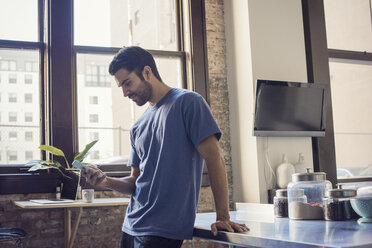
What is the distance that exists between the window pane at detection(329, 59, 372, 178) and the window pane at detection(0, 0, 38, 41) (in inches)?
131

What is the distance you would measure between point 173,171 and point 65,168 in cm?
255

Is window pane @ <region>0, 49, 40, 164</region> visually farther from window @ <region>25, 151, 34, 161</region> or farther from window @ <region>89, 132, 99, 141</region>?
window @ <region>89, 132, 99, 141</region>

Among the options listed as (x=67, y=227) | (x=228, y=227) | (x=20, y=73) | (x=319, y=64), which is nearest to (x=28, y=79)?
(x=20, y=73)

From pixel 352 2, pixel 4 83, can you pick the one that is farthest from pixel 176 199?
pixel 352 2

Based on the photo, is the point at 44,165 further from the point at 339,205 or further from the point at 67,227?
the point at 339,205

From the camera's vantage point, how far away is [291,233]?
4.94ft

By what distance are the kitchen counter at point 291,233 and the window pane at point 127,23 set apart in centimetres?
301

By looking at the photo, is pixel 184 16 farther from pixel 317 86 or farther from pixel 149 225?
pixel 149 225

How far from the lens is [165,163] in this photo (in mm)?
1801

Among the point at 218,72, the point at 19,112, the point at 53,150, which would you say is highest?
the point at 218,72

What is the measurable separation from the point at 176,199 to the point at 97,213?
8.75 feet

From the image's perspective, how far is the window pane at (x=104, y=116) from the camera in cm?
444

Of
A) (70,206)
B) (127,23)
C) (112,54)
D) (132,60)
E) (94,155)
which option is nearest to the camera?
(132,60)

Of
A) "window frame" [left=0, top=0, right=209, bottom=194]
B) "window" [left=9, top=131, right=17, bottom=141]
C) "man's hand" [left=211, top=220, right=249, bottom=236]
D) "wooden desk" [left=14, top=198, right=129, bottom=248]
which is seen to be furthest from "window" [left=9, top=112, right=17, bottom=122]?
"man's hand" [left=211, top=220, right=249, bottom=236]
